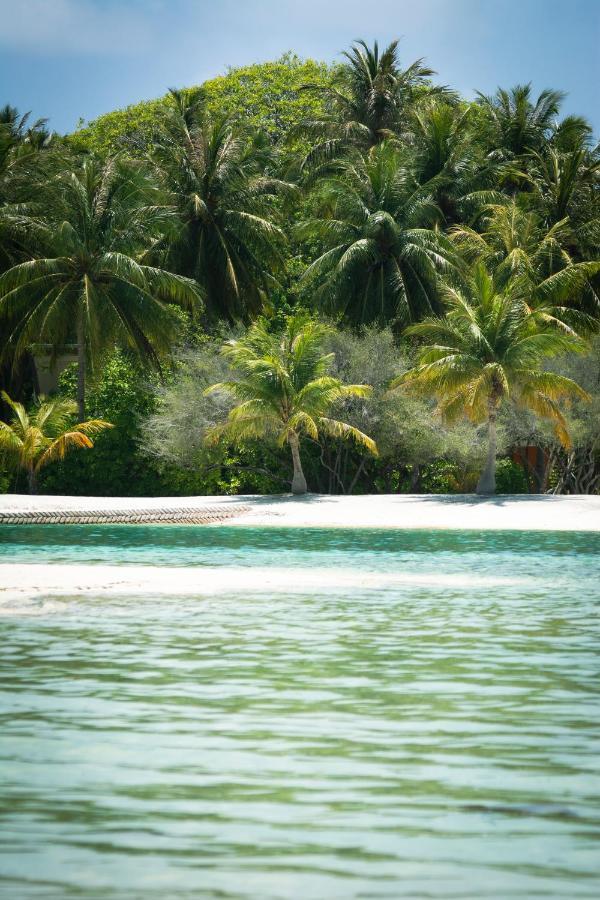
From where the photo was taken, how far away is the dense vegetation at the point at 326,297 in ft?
83.0

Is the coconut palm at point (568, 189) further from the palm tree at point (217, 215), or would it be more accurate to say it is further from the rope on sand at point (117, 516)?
the rope on sand at point (117, 516)

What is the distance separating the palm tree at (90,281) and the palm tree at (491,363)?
7.59 metres

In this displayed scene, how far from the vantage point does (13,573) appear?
11930mm

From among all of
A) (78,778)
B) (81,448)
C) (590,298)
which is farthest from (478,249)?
(78,778)

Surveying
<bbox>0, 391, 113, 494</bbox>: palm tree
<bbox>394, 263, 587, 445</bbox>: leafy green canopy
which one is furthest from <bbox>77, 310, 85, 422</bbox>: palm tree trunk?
<bbox>394, 263, 587, 445</bbox>: leafy green canopy

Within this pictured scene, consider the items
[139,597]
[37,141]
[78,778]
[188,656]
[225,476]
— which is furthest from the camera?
[37,141]

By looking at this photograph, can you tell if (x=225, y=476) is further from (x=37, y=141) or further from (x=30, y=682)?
(x=30, y=682)

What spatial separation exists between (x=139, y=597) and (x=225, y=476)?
18.1 metres

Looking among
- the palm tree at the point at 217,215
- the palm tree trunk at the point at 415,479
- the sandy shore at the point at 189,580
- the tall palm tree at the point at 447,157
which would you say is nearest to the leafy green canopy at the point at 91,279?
the palm tree at the point at 217,215

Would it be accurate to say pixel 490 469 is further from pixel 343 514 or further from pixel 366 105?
pixel 366 105

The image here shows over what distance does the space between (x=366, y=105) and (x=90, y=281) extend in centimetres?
1323

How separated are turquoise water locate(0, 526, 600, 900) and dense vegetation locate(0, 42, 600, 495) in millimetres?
15317

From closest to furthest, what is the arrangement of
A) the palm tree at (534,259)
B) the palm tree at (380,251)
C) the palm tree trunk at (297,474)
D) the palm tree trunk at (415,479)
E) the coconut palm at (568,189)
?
the palm tree trunk at (297,474), the palm tree trunk at (415,479), the palm tree at (534,259), the palm tree at (380,251), the coconut palm at (568,189)

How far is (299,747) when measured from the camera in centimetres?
507
